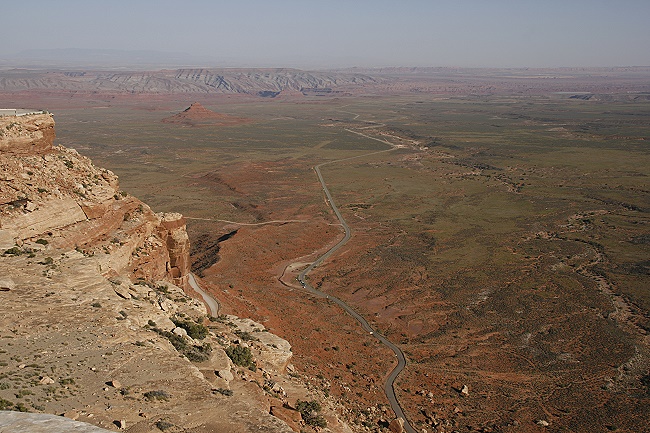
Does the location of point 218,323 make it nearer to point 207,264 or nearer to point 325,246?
point 207,264

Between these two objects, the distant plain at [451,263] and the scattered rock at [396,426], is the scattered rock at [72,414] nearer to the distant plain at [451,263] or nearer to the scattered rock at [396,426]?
the distant plain at [451,263]

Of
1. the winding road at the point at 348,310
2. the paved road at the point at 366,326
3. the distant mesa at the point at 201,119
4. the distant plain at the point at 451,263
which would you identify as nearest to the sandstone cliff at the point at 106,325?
the winding road at the point at 348,310

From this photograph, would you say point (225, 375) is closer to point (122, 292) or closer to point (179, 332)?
point (179, 332)

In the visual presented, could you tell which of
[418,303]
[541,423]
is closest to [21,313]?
[541,423]

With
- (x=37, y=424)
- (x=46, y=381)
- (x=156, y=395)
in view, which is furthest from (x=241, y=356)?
(x=37, y=424)

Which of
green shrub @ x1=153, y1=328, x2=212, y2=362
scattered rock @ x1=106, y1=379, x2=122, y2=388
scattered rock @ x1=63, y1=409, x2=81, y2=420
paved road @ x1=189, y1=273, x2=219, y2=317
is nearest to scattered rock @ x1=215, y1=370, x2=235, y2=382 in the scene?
green shrub @ x1=153, y1=328, x2=212, y2=362

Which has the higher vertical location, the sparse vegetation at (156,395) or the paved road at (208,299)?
the sparse vegetation at (156,395)

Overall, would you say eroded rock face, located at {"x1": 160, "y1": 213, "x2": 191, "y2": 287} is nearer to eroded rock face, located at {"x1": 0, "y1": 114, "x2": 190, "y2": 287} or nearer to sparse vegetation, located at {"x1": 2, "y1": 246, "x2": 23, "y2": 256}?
eroded rock face, located at {"x1": 0, "y1": 114, "x2": 190, "y2": 287}
